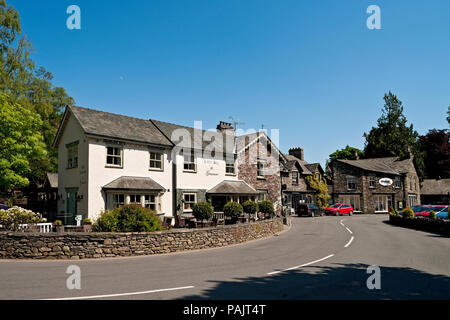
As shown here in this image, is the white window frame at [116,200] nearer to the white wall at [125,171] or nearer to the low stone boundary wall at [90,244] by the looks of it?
the white wall at [125,171]

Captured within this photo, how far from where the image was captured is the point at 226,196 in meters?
28.0

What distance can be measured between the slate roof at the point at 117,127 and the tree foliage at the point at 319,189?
28.4 meters

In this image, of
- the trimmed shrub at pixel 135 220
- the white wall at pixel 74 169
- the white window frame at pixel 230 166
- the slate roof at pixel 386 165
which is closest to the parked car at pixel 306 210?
the slate roof at pixel 386 165

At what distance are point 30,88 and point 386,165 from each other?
55600 mm

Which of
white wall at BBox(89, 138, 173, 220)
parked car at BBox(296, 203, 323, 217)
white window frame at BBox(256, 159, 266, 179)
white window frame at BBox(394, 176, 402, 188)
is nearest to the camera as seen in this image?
white wall at BBox(89, 138, 173, 220)

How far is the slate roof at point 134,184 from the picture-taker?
67.5ft

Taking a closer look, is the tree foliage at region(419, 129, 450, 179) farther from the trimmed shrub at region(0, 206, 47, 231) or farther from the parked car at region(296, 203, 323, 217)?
the trimmed shrub at region(0, 206, 47, 231)

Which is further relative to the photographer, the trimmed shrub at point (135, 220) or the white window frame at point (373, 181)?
the white window frame at point (373, 181)

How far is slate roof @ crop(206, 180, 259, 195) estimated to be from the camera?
27256mm

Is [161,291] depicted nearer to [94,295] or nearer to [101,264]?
[94,295]

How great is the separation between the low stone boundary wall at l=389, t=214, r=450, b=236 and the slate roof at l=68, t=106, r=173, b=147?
69.6 feet

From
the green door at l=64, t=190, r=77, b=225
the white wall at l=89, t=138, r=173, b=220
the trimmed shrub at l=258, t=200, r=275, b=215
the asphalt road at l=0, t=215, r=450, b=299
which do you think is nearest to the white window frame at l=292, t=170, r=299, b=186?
the trimmed shrub at l=258, t=200, r=275, b=215

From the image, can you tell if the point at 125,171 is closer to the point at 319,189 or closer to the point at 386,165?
the point at 319,189

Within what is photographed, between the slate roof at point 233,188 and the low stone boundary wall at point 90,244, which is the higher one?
the slate roof at point 233,188
